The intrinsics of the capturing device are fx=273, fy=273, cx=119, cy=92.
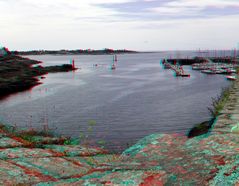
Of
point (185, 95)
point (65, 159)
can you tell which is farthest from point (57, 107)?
point (65, 159)

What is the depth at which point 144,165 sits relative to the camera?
196 inches

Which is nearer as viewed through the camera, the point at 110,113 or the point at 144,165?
the point at 144,165

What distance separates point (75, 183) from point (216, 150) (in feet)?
8.78

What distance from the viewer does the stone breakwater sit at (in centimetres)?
412

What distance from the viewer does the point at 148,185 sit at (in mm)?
4012

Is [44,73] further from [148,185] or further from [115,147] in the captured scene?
[148,185]

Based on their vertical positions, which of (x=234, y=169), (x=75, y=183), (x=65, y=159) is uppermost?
(x=234, y=169)

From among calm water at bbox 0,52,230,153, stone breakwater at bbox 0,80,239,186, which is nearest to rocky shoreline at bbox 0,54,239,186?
stone breakwater at bbox 0,80,239,186

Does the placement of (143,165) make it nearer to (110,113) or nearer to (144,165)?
(144,165)

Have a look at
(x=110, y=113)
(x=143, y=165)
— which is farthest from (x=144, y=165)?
(x=110, y=113)

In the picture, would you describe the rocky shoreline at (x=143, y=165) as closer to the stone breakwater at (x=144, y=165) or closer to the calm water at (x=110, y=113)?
the stone breakwater at (x=144, y=165)

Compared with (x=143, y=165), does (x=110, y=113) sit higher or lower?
lower

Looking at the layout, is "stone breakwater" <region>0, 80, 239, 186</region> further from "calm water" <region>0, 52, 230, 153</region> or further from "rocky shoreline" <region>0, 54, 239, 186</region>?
"calm water" <region>0, 52, 230, 153</region>

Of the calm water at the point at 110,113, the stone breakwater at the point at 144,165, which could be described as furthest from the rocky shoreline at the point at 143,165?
the calm water at the point at 110,113
